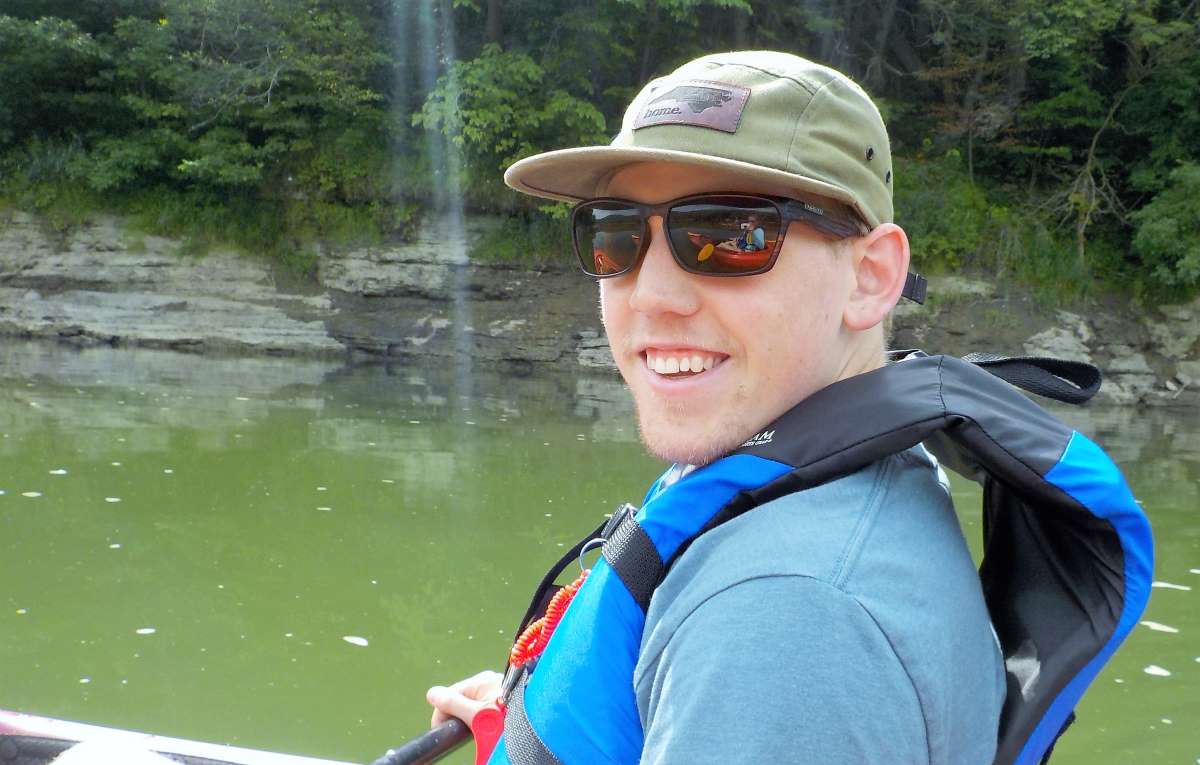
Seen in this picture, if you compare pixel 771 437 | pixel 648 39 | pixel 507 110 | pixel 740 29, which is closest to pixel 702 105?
pixel 771 437

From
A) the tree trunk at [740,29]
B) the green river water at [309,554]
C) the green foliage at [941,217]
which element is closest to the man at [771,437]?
the green river water at [309,554]

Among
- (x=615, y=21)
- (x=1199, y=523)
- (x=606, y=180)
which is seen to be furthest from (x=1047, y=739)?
(x=615, y=21)

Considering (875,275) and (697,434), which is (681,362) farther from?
(875,275)

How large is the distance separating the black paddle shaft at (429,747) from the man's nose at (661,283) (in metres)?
0.88

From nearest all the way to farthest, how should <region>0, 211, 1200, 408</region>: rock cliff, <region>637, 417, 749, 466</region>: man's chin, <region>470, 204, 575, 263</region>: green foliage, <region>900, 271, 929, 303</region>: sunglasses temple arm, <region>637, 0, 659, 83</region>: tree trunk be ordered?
<region>637, 417, 749, 466</region>: man's chin, <region>900, 271, 929, 303</region>: sunglasses temple arm, <region>0, 211, 1200, 408</region>: rock cliff, <region>470, 204, 575, 263</region>: green foliage, <region>637, 0, 659, 83</region>: tree trunk

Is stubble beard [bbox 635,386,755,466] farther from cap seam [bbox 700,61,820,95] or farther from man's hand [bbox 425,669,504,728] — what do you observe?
man's hand [bbox 425,669,504,728]

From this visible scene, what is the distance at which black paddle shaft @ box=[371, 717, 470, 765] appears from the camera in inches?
72.9

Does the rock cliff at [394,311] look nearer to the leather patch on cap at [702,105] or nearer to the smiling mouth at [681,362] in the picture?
the smiling mouth at [681,362]

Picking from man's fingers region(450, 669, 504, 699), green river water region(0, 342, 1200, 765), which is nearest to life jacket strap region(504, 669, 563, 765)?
man's fingers region(450, 669, 504, 699)

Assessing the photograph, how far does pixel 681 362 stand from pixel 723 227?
0.63 ft

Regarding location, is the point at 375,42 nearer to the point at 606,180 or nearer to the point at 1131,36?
the point at 1131,36

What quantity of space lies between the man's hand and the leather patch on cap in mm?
1058

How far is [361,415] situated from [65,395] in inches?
126

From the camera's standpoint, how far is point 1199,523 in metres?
8.24
